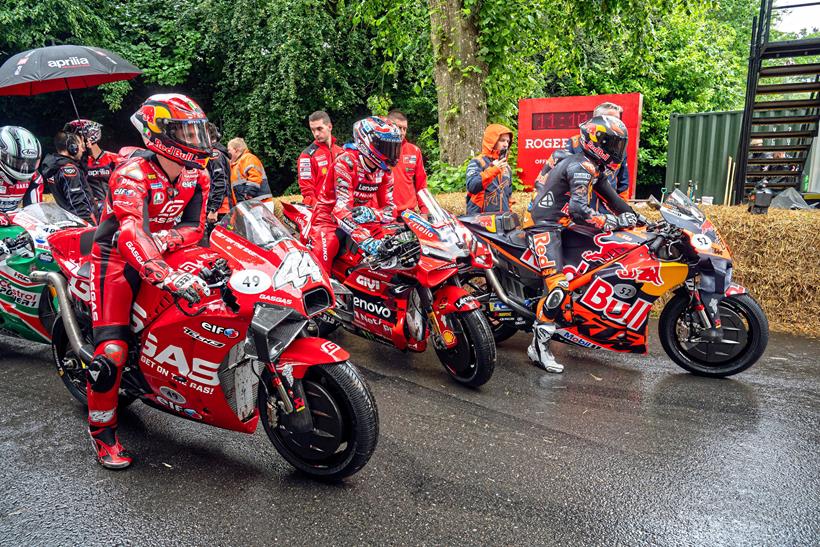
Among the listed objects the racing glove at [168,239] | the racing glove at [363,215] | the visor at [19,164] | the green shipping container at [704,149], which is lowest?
the green shipping container at [704,149]

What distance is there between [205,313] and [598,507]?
7.79 feet

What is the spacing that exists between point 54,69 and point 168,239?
4.75m

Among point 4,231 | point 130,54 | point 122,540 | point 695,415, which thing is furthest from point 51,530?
point 130,54

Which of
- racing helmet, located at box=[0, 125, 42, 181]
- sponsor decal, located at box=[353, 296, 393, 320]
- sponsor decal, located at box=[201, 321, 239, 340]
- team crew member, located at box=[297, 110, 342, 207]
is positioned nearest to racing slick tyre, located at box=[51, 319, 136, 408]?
sponsor decal, located at box=[201, 321, 239, 340]

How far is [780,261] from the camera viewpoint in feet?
23.0

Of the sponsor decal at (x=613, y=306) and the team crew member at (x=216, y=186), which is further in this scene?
the team crew member at (x=216, y=186)

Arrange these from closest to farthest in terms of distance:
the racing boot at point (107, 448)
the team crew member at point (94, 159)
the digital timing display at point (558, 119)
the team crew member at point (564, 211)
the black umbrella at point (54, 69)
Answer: the racing boot at point (107, 448)
the team crew member at point (564, 211)
the black umbrella at point (54, 69)
the team crew member at point (94, 159)
the digital timing display at point (558, 119)

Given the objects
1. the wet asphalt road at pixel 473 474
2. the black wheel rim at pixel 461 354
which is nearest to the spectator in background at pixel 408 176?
the black wheel rim at pixel 461 354

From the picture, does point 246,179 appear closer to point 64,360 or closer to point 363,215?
point 363,215

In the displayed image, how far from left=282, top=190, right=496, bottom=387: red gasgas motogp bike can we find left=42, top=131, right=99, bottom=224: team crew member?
12.5 ft

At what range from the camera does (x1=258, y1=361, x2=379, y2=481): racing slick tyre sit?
3.44 m

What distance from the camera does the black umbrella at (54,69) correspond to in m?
7.30

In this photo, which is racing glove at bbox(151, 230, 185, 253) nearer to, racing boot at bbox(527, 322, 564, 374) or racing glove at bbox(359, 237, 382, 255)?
racing glove at bbox(359, 237, 382, 255)

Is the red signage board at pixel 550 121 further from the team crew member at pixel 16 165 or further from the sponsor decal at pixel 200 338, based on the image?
the sponsor decal at pixel 200 338
